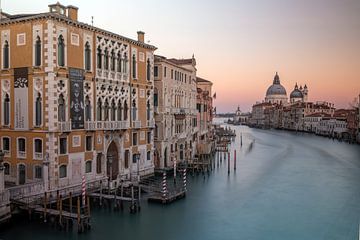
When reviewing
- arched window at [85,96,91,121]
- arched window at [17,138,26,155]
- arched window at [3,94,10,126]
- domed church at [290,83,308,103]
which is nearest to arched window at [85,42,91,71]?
arched window at [85,96,91,121]

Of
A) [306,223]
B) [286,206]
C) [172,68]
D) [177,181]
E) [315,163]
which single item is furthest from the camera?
[315,163]

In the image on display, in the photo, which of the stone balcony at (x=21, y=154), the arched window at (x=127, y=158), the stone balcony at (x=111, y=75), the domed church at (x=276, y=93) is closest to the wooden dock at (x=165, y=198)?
the arched window at (x=127, y=158)

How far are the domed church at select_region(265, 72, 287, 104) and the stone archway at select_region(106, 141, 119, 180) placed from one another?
116280mm

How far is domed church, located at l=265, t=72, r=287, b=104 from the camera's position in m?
132

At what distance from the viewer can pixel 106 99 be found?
18484mm

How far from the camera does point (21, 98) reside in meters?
16.2

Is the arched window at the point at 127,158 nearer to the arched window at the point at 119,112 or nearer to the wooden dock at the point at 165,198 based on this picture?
the arched window at the point at 119,112

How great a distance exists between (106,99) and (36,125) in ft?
11.8

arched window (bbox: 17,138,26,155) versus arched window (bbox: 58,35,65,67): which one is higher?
arched window (bbox: 58,35,65,67)

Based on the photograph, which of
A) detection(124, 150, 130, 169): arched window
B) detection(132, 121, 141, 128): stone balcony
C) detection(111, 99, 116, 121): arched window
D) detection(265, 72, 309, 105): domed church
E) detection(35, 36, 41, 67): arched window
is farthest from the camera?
detection(265, 72, 309, 105): domed church

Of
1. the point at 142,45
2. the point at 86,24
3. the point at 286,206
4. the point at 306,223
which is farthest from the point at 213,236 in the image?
the point at 142,45

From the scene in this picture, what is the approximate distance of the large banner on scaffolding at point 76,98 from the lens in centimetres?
1627

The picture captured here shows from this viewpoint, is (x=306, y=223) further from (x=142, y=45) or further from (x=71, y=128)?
(x=142, y=45)

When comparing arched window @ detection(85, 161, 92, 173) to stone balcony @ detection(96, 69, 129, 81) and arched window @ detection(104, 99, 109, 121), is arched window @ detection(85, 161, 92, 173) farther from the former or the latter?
stone balcony @ detection(96, 69, 129, 81)
